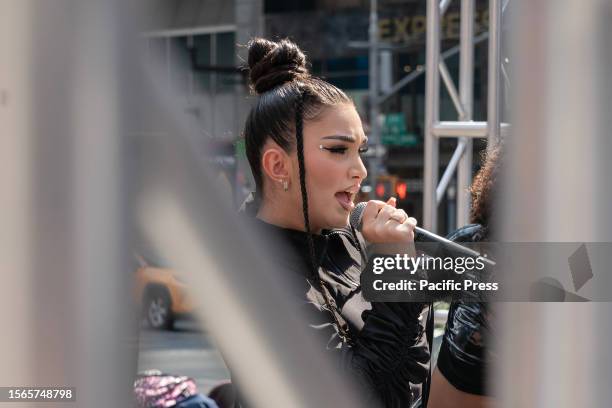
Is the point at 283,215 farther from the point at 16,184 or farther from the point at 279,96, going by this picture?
the point at 16,184

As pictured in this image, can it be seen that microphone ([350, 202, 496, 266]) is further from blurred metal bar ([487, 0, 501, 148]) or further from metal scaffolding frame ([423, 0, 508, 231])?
metal scaffolding frame ([423, 0, 508, 231])

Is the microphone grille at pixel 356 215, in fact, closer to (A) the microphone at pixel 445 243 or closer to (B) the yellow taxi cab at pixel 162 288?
(A) the microphone at pixel 445 243

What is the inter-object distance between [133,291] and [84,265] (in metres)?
0.04

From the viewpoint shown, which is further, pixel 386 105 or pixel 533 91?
pixel 386 105

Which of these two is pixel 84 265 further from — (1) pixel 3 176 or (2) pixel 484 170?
(2) pixel 484 170

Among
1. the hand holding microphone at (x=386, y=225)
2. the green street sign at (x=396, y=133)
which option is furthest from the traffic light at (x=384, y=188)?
the hand holding microphone at (x=386, y=225)

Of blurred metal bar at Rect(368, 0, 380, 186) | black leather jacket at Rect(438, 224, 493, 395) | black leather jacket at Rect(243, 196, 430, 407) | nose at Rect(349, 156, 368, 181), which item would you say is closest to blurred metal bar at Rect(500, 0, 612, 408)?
black leather jacket at Rect(243, 196, 430, 407)

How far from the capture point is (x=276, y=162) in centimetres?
133

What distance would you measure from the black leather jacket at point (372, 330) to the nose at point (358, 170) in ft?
0.36

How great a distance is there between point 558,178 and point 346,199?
72 cm

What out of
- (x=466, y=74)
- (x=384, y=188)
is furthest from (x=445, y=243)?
(x=384, y=188)

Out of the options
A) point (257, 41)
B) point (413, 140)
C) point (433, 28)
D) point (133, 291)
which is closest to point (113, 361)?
point (133, 291)

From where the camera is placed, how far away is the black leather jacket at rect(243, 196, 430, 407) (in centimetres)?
103

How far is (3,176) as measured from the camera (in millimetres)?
606
